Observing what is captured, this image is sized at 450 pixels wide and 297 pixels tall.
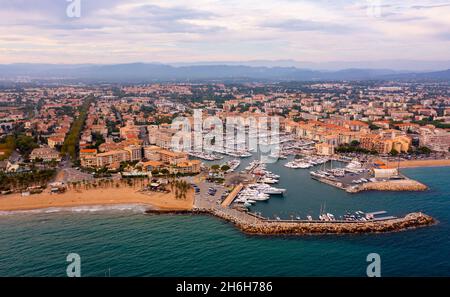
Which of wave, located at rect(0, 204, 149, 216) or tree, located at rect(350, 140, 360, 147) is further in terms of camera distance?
tree, located at rect(350, 140, 360, 147)

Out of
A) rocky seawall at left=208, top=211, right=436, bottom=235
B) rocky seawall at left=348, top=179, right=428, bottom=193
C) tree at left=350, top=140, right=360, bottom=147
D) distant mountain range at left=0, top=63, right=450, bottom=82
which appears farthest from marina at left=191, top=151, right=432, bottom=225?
distant mountain range at left=0, top=63, right=450, bottom=82

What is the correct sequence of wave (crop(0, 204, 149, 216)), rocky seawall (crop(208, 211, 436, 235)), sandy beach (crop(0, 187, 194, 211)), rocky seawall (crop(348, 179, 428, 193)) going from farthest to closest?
rocky seawall (crop(348, 179, 428, 193)), sandy beach (crop(0, 187, 194, 211)), wave (crop(0, 204, 149, 216)), rocky seawall (crop(208, 211, 436, 235))

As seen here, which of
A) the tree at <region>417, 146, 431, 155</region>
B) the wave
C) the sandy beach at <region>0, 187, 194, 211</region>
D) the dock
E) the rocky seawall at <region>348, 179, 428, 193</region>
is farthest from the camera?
the tree at <region>417, 146, 431, 155</region>

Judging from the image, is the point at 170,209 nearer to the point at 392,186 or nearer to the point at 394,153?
the point at 392,186

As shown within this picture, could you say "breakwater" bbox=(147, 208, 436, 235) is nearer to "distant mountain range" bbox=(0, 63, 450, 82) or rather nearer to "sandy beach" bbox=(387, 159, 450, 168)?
"sandy beach" bbox=(387, 159, 450, 168)

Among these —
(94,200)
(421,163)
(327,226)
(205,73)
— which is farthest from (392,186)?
(205,73)

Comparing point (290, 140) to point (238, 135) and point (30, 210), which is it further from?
point (30, 210)
